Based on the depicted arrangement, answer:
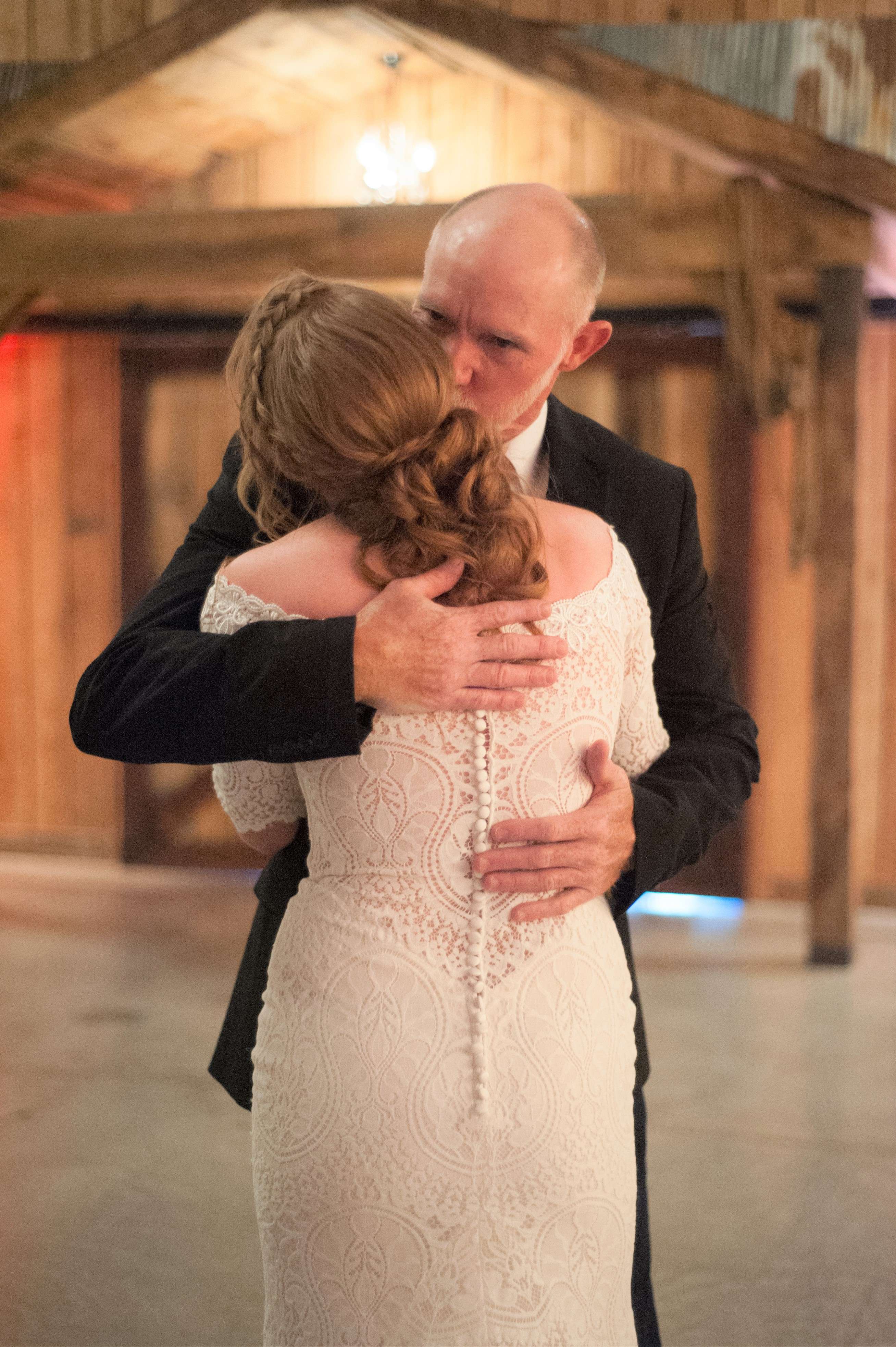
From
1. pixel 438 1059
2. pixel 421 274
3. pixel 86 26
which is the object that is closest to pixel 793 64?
pixel 421 274

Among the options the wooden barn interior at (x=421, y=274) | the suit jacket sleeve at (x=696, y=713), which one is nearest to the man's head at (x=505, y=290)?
the suit jacket sleeve at (x=696, y=713)

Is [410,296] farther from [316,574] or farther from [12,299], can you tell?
[316,574]

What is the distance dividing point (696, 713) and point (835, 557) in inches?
114

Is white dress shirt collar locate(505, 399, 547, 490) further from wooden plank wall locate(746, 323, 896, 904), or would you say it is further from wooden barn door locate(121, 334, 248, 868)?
wooden barn door locate(121, 334, 248, 868)

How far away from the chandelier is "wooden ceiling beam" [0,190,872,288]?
80cm

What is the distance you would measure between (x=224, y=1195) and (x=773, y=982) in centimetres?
210

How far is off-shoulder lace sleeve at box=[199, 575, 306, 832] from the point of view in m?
1.11

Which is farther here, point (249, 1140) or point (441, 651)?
point (249, 1140)

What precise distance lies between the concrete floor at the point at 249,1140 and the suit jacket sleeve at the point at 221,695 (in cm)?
169

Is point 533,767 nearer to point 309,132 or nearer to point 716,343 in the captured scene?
point 716,343

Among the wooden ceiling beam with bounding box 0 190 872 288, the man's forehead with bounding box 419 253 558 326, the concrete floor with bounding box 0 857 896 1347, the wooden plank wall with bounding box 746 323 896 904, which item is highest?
the wooden ceiling beam with bounding box 0 190 872 288

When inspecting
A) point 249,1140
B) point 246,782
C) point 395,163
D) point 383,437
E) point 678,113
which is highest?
point 395,163

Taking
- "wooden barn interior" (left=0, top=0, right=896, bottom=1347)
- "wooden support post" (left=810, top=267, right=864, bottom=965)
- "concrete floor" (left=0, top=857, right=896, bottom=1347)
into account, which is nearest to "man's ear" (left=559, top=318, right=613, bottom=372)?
"concrete floor" (left=0, top=857, right=896, bottom=1347)

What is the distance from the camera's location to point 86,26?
4.29 metres
